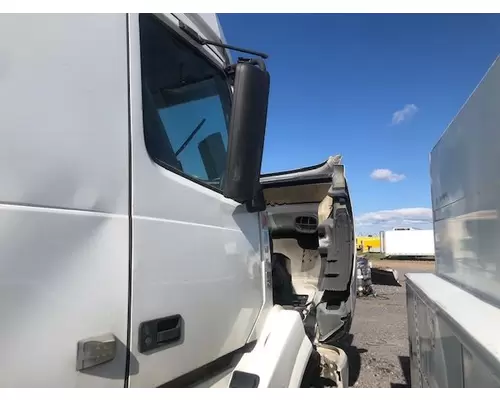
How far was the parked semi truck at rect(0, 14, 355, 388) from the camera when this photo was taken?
3.76 feet

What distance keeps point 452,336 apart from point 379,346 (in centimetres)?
576

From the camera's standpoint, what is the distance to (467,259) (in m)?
2.30

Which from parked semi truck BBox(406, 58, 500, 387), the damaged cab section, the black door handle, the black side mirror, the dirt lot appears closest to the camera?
the black door handle

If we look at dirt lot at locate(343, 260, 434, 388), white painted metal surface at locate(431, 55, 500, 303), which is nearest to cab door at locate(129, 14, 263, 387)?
white painted metal surface at locate(431, 55, 500, 303)

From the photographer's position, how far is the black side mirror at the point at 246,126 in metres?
1.77

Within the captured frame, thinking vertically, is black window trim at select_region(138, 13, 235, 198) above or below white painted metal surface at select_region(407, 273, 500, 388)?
above

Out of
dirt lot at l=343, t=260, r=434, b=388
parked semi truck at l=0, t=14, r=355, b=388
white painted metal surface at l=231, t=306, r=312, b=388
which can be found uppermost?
parked semi truck at l=0, t=14, r=355, b=388

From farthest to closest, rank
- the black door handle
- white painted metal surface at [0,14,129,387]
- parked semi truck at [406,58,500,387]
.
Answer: parked semi truck at [406,58,500,387], the black door handle, white painted metal surface at [0,14,129,387]

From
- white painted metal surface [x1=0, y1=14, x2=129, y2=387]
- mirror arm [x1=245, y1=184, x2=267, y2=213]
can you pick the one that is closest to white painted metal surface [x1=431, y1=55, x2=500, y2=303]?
mirror arm [x1=245, y1=184, x2=267, y2=213]

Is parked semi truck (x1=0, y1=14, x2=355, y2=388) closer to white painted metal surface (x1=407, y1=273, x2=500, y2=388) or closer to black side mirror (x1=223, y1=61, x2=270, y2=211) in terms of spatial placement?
black side mirror (x1=223, y1=61, x2=270, y2=211)

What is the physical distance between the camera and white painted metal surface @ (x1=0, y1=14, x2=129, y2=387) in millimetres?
1105

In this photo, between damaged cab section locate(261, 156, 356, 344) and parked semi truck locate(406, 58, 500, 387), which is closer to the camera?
parked semi truck locate(406, 58, 500, 387)

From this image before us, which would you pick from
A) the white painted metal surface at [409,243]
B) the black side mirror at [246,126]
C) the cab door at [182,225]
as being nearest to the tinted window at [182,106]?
the cab door at [182,225]
